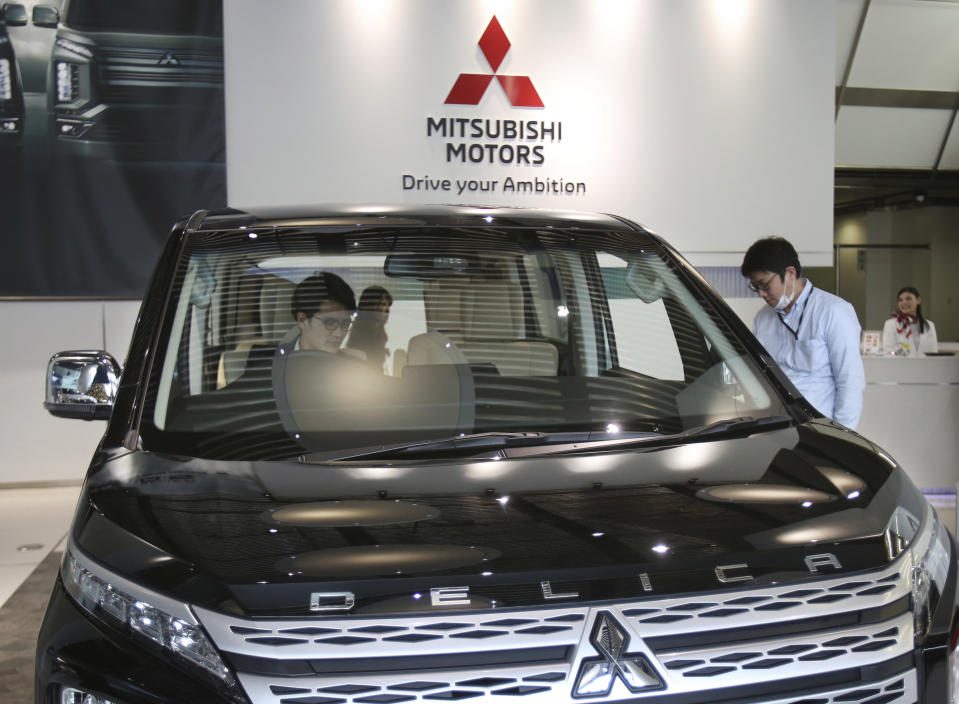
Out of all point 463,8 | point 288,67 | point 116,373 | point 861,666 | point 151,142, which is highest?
point 463,8

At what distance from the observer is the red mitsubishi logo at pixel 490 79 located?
21.5 feet

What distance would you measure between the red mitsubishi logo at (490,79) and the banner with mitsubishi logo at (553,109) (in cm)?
1

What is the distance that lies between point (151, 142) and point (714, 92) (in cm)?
426

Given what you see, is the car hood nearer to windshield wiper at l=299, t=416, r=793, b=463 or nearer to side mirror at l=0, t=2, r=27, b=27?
windshield wiper at l=299, t=416, r=793, b=463

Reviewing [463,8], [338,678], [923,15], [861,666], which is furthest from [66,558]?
[923,15]

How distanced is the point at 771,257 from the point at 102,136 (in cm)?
472

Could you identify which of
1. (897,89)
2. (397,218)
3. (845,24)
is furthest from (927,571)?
(897,89)

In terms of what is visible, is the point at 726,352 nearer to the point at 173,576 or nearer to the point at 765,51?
the point at 173,576

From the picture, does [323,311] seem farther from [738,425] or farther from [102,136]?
[102,136]

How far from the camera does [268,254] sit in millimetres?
1988

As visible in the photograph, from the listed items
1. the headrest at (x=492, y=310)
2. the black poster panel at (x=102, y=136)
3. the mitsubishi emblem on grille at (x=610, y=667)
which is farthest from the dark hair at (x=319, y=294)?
the black poster panel at (x=102, y=136)

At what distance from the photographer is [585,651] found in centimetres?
109

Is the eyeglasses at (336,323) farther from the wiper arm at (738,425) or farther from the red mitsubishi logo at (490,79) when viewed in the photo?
the red mitsubishi logo at (490,79)

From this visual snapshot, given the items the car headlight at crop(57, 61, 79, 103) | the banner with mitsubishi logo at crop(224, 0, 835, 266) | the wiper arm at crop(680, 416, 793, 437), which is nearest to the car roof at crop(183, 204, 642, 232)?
the wiper arm at crop(680, 416, 793, 437)
